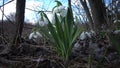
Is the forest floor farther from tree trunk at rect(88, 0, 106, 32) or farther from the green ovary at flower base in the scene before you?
tree trunk at rect(88, 0, 106, 32)

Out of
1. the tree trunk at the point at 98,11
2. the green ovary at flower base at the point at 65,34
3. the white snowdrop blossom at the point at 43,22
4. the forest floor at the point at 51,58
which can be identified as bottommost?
the forest floor at the point at 51,58

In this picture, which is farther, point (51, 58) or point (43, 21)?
point (43, 21)

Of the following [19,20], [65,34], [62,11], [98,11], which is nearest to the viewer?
[65,34]

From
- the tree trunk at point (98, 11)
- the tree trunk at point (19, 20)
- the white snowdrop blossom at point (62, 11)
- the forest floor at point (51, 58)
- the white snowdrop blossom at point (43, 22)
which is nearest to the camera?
the forest floor at point (51, 58)

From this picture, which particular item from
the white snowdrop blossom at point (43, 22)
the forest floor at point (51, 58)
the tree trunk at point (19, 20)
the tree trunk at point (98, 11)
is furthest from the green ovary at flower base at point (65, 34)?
the tree trunk at point (98, 11)

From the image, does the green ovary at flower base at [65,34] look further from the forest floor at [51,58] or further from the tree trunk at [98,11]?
the tree trunk at [98,11]

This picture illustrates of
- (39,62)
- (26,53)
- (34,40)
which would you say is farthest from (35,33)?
(39,62)

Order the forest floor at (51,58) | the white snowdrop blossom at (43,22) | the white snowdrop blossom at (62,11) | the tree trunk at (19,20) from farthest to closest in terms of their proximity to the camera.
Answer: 1. the tree trunk at (19,20)
2. the white snowdrop blossom at (43,22)
3. the white snowdrop blossom at (62,11)
4. the forest floor at (51,58)

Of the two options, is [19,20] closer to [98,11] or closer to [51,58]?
[51,58]

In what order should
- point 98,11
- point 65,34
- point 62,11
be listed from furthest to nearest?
point 98,11 < point 62,11 < point 65,34

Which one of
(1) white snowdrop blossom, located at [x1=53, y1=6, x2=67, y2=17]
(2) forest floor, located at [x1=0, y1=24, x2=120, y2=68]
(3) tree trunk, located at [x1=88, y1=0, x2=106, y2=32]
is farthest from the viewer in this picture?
(3) tree trunk, located at [x1=88, y1=0, x2=106, y2=32]

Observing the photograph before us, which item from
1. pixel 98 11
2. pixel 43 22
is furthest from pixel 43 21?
pixel 98 11

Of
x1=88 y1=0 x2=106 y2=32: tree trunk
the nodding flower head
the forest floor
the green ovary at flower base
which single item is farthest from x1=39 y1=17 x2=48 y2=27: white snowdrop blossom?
x1=88 y1=0 x2=106 y2=32: tree trunk
